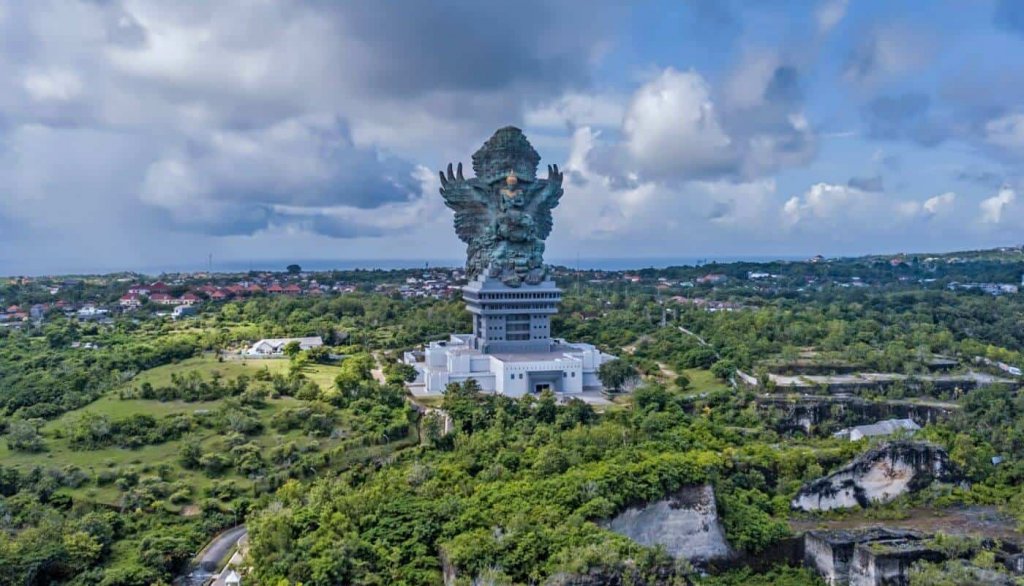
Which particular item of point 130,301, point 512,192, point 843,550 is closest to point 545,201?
point 512,192

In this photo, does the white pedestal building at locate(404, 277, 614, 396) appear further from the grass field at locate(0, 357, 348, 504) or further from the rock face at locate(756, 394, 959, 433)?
the rock face at locate(756, 394, 959, 433)

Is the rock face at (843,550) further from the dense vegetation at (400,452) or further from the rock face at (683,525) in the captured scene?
the rock face at (683,525)

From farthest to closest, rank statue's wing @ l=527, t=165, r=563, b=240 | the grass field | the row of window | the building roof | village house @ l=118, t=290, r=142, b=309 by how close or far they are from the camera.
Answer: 1. village house @ l=118, t=290, r=142, b=309
2. statue's wing @ l=527, t=165, r=563, b=240
3. the row of window
4. the building roof
5. the grass field

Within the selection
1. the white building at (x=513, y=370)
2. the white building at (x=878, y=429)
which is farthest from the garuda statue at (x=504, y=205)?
the white building at (x=878, y=429)

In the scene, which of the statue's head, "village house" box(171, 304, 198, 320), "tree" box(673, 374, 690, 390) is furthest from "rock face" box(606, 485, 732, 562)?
"village house" box(171, 304, 198, 320)

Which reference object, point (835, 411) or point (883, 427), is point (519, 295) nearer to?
point (835, 411)

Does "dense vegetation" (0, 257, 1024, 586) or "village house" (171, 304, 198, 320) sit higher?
"village house" (171, 304, 198, 320)

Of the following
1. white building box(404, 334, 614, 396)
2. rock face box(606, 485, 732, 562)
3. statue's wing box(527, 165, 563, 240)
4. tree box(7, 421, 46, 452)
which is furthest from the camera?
statue's wing box(527, 165, 563, 240)

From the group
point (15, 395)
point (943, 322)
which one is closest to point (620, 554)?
point (15, 395)
